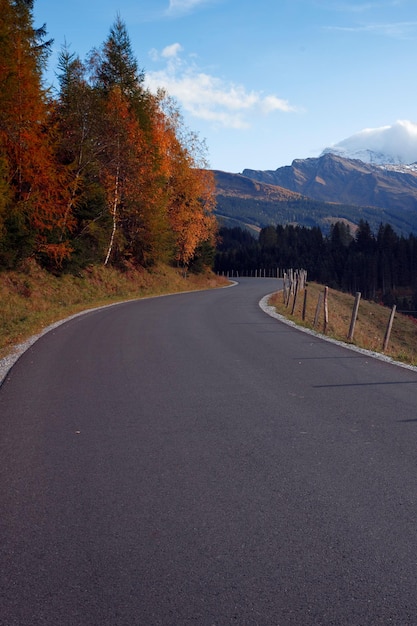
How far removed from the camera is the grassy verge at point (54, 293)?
→ 1879 cm

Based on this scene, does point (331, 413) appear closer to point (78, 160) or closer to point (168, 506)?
point (168, 506)

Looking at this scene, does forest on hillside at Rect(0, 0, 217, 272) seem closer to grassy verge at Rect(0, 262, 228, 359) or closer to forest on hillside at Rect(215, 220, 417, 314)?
grassy verge at Rect(0, 262, 228, 359)

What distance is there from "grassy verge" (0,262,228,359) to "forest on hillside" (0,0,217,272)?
3.00 ft

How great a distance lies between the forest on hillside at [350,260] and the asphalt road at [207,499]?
319ft

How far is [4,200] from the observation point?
21.8 m

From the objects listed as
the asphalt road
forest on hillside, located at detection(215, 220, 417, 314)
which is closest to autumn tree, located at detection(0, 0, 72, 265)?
the asphalt road

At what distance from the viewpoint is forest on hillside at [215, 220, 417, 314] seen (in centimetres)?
12181

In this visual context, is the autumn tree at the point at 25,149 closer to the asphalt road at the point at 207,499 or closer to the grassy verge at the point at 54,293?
the grassy verge at the point at 54,293

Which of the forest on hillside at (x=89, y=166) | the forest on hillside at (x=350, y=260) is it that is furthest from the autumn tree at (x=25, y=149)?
the forest on hillside at (x=350, y=260)

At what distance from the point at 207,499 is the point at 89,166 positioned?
29.3m

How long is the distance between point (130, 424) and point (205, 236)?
142 feet

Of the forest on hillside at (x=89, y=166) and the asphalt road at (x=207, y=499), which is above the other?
the forest on hillside at (x=89, y=166)

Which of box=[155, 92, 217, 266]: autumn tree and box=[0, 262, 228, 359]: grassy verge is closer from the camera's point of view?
box=[0, 262, 228, 359]: grassy verge

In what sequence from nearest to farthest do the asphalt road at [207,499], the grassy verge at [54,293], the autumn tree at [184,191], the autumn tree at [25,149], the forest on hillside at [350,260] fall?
1. the asphalt road at [207,499]
2. the grassy verge at [54,293]
3. the autumn tree at [25,149]
4. the autumn tree at [184,191]
5. the forest on hillside at [350,260]
